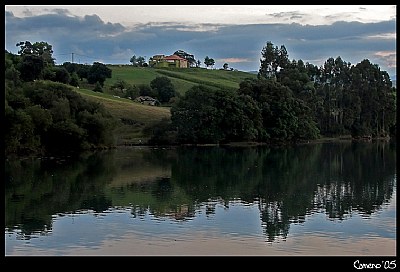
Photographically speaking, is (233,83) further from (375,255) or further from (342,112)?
(375,255)

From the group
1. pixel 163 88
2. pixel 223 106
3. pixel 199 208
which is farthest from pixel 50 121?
pixel 163 88

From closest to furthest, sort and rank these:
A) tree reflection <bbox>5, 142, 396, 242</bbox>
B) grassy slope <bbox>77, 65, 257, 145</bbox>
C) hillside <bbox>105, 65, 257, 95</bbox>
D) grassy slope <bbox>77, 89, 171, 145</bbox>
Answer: tree reflection <bbox>5, 142, 396, 242</bbox> < grassy slope <bbox>77, 89, 171, 145</bbox> < grassy slope <bbox>77, 65, 257, 145</bbox> < hillside <bbox>105, 65, 257, 95</bbox>

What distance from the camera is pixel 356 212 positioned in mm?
30547

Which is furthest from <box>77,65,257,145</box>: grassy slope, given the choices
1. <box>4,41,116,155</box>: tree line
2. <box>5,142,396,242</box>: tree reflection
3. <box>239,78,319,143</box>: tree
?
<box>5,142,396,242</box>: tree reflection

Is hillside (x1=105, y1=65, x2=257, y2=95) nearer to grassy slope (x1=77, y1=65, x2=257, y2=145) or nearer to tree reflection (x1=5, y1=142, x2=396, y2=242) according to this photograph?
grassy slope (x1=77, y1=65, x2=257, y2=145)

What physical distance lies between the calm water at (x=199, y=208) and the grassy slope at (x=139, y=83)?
31.2 metres

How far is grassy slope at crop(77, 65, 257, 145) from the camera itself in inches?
3516

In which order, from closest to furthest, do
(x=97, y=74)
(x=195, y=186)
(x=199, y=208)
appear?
(x=199, y=208) < (x=195, y=186) < (x=97, y=74)

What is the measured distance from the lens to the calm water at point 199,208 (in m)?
22.9

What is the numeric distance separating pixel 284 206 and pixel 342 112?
258 feet

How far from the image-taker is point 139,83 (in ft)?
402

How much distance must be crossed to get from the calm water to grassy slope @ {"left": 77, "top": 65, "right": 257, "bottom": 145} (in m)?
31.2

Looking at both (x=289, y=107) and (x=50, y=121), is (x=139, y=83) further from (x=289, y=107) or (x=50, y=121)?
(x=50, y=121)

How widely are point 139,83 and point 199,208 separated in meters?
92.4
